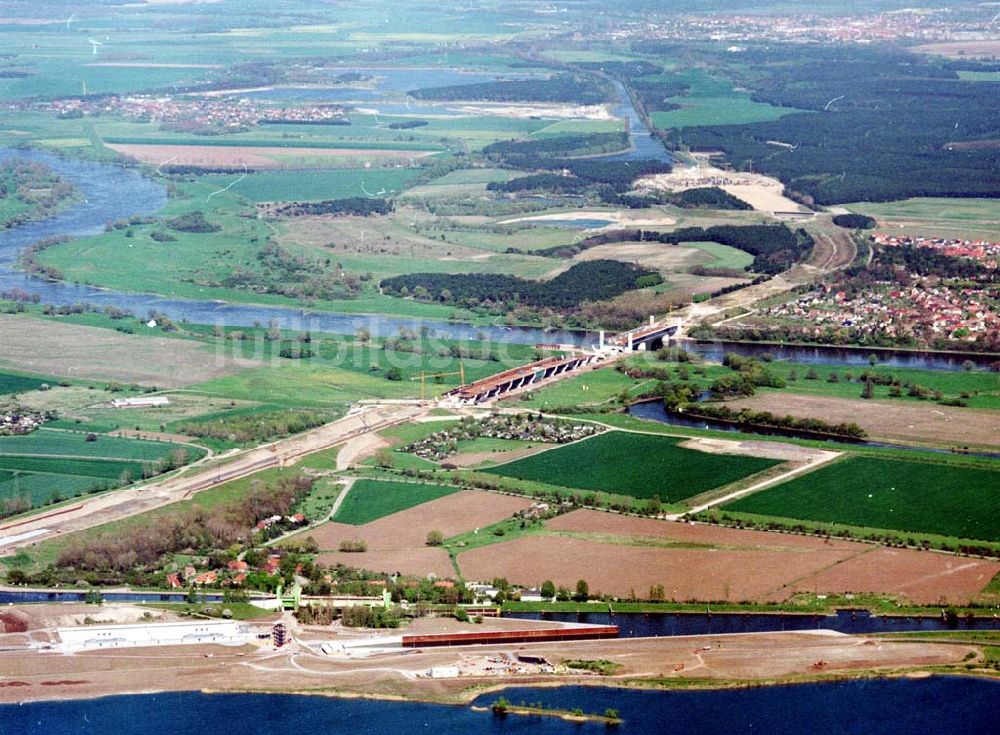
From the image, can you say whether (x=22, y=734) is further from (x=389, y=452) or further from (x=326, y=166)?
(x=326, y=166)

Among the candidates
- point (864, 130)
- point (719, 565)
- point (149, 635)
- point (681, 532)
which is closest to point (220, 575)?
point (149, 635)

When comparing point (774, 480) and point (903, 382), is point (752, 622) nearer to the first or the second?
point (774, 480)

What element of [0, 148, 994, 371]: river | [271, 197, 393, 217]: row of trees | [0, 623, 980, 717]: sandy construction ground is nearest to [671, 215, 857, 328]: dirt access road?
[0, 148, 994, 371]: river

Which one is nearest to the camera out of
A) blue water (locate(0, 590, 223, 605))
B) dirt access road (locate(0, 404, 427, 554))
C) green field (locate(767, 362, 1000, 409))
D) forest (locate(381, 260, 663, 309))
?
blue water (locate(0, 590, 223, 605))

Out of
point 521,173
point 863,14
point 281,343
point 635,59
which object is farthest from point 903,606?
point 863,14

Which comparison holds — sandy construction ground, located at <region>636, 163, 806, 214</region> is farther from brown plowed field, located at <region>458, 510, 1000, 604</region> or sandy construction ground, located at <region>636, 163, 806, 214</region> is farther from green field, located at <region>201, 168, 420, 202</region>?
brown plowed field, located at <region>458, 510, 1000, 604</region>

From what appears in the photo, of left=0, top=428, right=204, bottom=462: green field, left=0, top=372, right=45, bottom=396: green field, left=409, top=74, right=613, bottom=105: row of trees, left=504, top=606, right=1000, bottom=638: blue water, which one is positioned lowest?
left=504, top=606, right=1000, bottom=638: blue water

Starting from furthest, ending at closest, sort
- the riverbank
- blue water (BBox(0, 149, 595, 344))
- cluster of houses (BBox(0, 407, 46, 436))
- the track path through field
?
blue water (BBox(0, 149, 595, 344)), cluster of houses (BBox(0, 407, 46, 436)), the track path through field, the riverbank
